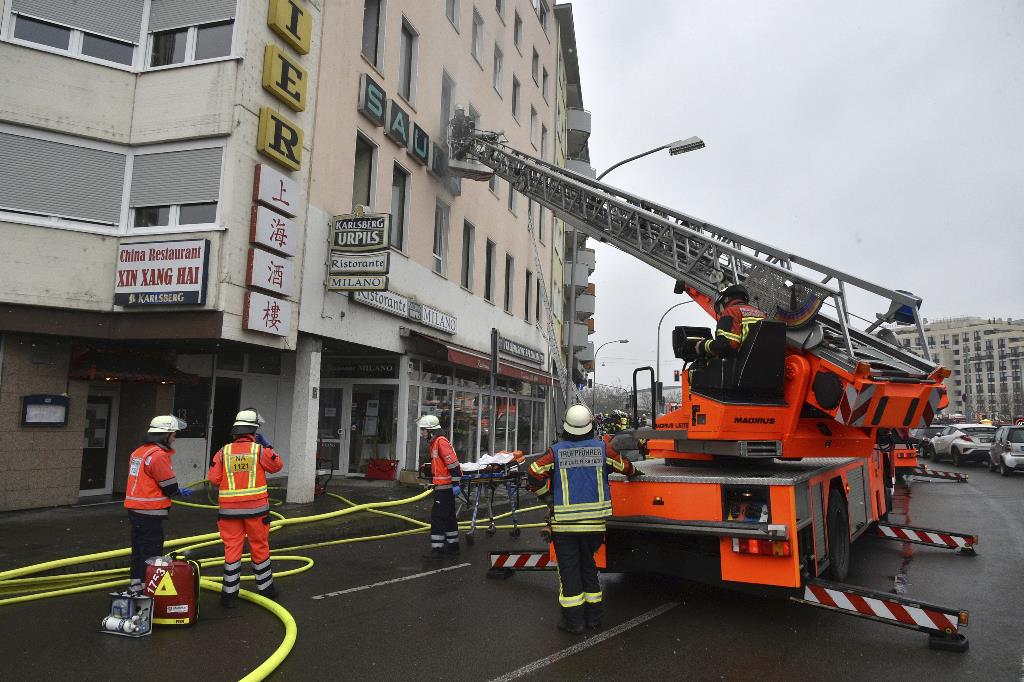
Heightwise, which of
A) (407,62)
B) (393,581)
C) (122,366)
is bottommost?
(393,581)

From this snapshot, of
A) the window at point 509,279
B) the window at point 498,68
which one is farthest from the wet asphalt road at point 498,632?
the window at point 498,68

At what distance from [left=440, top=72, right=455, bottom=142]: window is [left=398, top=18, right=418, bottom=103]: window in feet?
4.93

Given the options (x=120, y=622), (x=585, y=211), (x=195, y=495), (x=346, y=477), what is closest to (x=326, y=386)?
(x=346, y=477)

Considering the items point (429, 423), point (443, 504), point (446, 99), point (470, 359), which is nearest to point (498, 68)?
point (446, 99)

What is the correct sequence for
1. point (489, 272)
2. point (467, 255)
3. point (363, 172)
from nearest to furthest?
point (363, 172), point (467, 255), point (489, 272)

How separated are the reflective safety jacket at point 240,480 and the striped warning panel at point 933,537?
7776 mm

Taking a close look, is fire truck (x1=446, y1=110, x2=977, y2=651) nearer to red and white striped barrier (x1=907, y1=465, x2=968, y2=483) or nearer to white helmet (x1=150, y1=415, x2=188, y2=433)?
white helmet (x1=150, y1=415, x2=188, y2=433)

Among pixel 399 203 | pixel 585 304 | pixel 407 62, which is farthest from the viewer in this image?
pixel 585 304

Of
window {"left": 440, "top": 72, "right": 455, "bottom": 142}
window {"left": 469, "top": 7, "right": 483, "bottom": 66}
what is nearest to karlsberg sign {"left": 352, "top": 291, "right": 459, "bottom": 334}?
window {"left": 440, "top": 72, "right": 455, "bottom": 142}

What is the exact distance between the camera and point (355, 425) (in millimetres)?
16203

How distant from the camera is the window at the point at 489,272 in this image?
21.1 meters

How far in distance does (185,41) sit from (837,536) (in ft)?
38.4

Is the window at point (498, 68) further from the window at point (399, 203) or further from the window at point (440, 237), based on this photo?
the window at point (399, 203)

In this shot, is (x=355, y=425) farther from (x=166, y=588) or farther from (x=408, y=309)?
(x=166, y=588)
